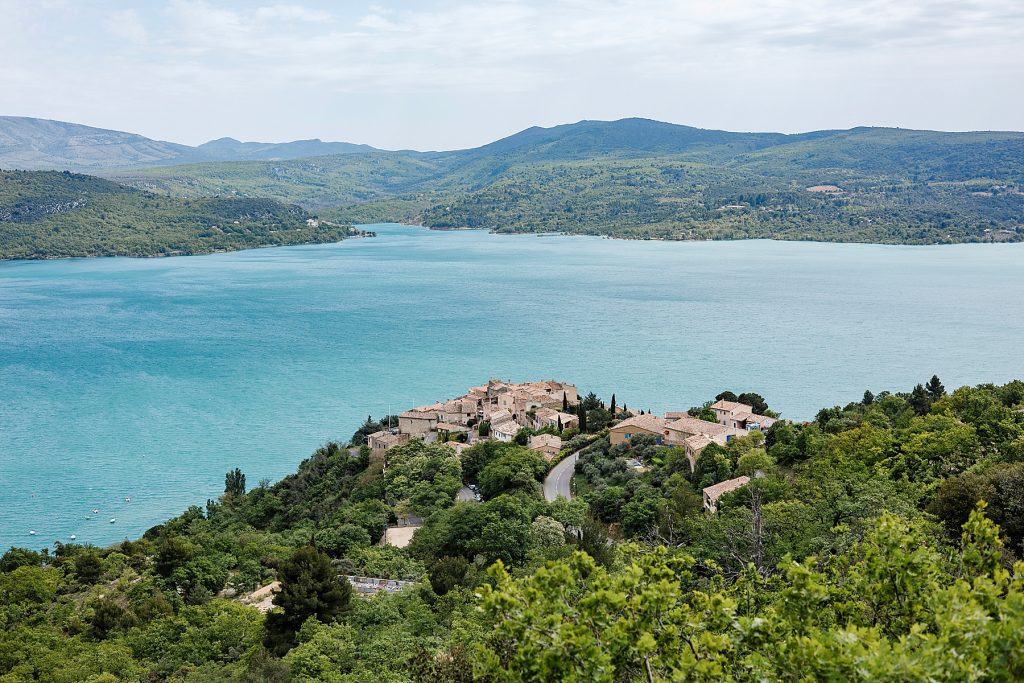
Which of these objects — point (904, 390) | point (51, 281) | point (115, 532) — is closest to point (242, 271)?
point (51, 281)

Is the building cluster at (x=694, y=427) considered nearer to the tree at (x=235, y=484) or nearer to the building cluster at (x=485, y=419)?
the building cluster at (x=485, y=419)

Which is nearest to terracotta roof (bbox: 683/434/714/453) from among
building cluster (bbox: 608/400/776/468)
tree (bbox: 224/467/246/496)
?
building cluster (bbox: 608/400/776/468)

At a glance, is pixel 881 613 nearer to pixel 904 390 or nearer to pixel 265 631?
pixel 265 631

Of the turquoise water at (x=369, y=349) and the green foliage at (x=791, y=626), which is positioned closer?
the green foliage at (x=791, y=626)

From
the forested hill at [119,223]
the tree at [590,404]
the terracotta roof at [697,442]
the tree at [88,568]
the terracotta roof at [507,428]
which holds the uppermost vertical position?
the forested hill at [119,223]

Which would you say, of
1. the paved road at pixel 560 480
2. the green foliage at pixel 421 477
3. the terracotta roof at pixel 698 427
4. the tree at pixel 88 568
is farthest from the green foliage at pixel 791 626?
the terracotta roof at pixel 698 427

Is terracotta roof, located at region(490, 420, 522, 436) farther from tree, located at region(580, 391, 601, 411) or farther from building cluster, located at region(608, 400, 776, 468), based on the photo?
building cluster, located at region(608, 400, 776, 468)

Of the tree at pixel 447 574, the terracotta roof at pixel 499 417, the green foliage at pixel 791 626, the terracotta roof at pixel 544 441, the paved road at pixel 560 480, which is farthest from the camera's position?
the terracotta roof at pixel 499 417

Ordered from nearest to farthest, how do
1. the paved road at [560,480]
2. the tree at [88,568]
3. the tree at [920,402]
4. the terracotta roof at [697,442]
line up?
the tree at [88,568] → the tree at [920,402] → the paved road at [560,480] → the terracotta roof at [697,442]
